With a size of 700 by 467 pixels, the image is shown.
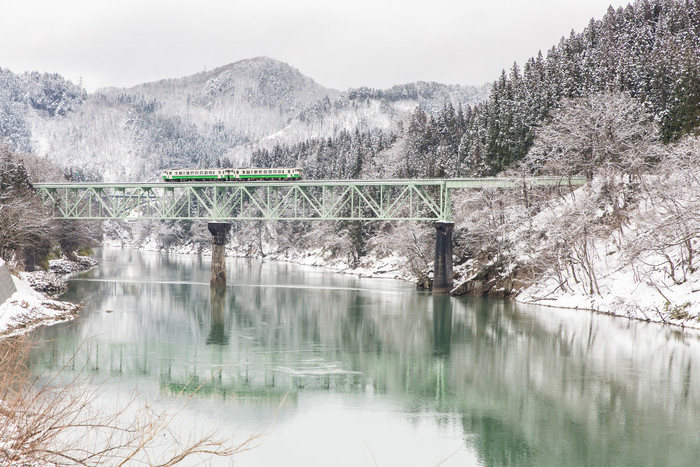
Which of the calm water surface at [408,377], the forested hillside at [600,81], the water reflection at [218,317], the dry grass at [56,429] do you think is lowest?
the water reflection at [218,317]

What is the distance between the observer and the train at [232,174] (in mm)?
67938

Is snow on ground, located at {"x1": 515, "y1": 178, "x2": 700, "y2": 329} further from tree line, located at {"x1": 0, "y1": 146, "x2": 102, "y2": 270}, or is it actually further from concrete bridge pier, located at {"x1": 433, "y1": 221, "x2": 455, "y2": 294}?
tree line, located at {"x1": 0, "y1": 146, "x2": 102, "y2": 270}

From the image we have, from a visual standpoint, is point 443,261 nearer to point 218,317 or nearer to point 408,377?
point 218,317

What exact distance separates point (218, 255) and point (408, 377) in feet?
145

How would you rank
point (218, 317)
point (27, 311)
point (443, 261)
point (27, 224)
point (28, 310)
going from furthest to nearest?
point (443, 261)
point (27, 224)
point (218, 317)
point (28, 310)
point (27, 311)

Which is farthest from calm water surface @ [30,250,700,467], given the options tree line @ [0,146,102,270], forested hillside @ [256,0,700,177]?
forested hillside @ [256,0,700,177]

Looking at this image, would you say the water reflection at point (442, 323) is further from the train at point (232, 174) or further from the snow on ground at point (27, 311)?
the train at point (232, 174)

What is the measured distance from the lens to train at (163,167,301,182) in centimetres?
6794

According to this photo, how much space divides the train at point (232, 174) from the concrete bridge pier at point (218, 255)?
5560 millimetres

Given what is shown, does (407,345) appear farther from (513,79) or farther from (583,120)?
(513,79)

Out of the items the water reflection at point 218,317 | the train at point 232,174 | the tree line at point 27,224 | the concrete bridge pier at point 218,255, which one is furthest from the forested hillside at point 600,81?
the tree line at point 27,224

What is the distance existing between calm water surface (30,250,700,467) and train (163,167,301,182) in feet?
81.0

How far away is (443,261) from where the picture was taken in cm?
5725

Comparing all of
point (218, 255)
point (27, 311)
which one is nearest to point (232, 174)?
point (218, 255)
